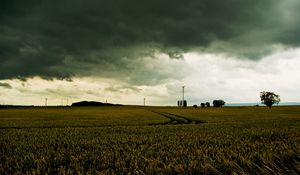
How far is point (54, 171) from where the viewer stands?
6.78 meters

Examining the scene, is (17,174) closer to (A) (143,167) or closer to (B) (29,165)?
(B) (29,165)

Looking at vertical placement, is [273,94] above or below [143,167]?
above

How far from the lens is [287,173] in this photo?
492 centimetres

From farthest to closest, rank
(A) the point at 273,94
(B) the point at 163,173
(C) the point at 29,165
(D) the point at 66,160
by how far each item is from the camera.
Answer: (A) the point at 273,94
(D) the point at 66,160
(C) the point at 29,165
(B) the point at 163,173

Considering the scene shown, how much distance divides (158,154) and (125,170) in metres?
2.77

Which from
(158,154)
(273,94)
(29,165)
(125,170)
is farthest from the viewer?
(273,94)

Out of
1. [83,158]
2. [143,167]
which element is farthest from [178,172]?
[83,158]

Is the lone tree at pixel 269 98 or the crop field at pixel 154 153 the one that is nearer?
the crop field at pixel 154 153

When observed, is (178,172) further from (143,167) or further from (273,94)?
(273,94)

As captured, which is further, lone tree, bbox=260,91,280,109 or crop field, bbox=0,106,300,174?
lone tree, bbox=260,91,280,109

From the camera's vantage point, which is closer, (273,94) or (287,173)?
(287,173)

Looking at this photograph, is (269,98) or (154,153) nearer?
(154,153)

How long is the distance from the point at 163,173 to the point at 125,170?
1.02m

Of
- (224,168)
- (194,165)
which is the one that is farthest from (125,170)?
(224,168)
